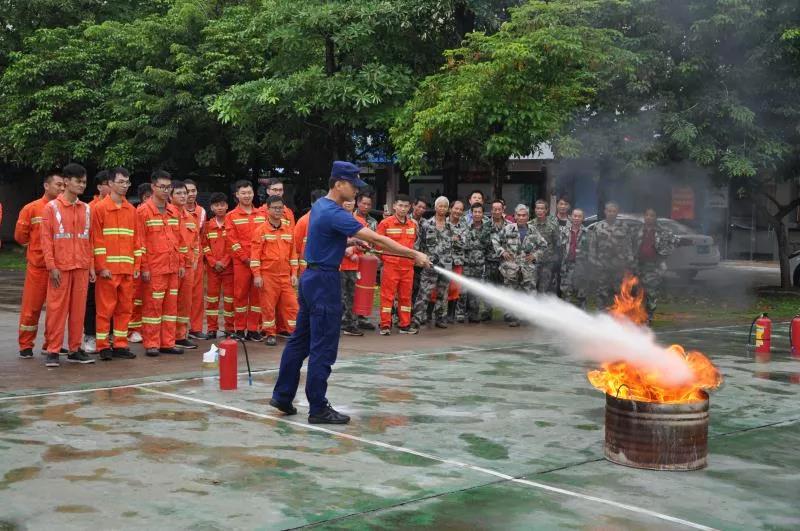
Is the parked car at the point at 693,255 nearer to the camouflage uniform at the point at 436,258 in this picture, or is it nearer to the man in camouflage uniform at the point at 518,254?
the man in camouflage uniform at the point at 518,254

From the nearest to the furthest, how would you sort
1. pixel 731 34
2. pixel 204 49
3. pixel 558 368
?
pixel 558 368, pixel 731 34, pixel 204 49

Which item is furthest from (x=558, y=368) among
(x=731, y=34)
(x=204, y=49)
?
(x=204, y=49)

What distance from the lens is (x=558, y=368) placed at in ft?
35.4

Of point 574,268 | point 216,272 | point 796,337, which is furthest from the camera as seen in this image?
point 574,268

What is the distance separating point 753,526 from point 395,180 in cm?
3204

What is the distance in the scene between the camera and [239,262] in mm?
12406

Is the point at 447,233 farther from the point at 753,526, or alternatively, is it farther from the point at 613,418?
the point at 753,526

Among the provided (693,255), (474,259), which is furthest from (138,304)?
(693,255)

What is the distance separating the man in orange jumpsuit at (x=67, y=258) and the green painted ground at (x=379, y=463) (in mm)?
1769

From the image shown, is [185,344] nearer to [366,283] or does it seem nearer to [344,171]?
[366,283]

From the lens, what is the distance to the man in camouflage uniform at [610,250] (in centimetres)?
1502

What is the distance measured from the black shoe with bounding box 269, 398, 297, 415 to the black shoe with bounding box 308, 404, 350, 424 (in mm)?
292

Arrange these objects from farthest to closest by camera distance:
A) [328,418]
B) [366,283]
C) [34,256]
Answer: [366,283] → [34,256] → [328,418]

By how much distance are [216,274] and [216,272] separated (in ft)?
0.12
